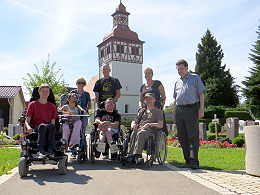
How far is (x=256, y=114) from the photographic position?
127 ft

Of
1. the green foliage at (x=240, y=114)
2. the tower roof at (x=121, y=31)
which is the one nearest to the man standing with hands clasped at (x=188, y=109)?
the green foliage at (x=240, y=114)

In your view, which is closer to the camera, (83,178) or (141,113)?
(83,178)

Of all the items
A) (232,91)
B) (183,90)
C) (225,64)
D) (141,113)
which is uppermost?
(225,64)

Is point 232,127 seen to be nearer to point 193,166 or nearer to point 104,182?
point 193,166

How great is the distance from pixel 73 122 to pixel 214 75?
1827 inches

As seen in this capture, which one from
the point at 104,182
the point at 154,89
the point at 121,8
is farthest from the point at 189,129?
the point at 121,8

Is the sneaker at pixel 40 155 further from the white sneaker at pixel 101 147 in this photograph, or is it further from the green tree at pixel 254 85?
the green tree at pixel 254 85

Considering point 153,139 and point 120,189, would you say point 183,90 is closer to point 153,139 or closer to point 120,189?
point 153,139

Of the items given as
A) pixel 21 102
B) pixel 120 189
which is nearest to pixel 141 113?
pixel 120 189

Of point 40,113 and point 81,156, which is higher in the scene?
point 40,113

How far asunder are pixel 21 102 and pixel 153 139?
1189 inches

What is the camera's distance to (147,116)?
6.39m

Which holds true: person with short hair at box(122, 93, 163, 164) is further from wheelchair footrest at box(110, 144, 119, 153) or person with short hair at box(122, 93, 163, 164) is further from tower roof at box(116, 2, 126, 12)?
tower roof at box(116, 2, 126, 12)

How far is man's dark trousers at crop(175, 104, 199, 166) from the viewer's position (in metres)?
5.79
